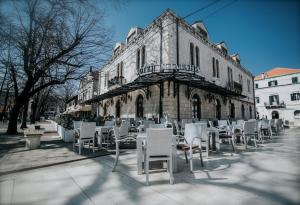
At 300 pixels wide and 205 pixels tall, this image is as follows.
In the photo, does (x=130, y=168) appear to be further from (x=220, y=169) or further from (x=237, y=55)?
(x=237, y=55)

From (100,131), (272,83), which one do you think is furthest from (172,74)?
(272,83)

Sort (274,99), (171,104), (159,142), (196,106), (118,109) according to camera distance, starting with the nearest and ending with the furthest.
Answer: (159,142), (171,104), (196,106), (118,109), (274,99)

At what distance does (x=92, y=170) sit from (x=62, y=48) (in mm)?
6638

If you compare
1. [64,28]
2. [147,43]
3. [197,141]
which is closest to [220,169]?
[197,141]

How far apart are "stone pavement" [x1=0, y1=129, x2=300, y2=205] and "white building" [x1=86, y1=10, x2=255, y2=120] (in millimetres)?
6828

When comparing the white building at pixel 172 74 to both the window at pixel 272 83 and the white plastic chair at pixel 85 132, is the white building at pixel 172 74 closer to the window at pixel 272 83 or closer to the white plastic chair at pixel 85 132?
the white plastic chair at pixel 85 132

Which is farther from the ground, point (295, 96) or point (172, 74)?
point (295, 96)

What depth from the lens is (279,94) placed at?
1367 inches

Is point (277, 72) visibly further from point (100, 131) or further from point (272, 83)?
point (100, 131)

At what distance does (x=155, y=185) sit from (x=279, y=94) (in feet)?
136

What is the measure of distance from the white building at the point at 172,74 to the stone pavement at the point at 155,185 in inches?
269

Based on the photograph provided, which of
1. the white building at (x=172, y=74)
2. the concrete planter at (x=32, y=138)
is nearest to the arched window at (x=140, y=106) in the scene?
the white building at (x=172, y=74)

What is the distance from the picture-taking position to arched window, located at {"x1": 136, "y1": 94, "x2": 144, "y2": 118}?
569 inches

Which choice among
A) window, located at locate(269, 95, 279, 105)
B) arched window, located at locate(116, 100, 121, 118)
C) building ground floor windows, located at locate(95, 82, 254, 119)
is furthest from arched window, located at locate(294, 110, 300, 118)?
arched window, located at locate(116, 100, 121, 118)
